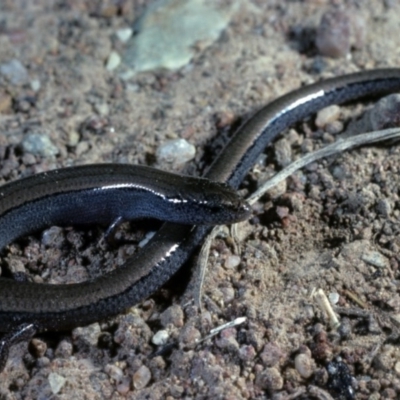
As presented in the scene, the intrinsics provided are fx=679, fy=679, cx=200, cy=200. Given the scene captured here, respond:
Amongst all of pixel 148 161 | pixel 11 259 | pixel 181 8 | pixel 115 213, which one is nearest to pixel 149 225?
pixel 115 213

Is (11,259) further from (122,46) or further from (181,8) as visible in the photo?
(181,8)

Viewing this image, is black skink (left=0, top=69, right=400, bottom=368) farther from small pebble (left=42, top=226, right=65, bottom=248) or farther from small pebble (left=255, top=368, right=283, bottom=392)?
small pebble (left=255, top=368, right=283, bottom=392)

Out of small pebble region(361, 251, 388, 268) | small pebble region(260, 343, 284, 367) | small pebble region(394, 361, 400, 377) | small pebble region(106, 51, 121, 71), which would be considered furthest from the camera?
small pebble region(106, 51, 121, 71)

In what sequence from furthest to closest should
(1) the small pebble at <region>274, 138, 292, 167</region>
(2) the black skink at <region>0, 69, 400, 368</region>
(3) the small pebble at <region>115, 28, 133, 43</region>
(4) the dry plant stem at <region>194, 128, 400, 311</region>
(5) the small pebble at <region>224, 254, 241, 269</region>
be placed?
(3) the small pebble at <region>115, 28, 133, 43</region> < (1) the small pebble at <region>274, 138, 292, 167</region> < (4) the dry plant stem at <region>194, 128, 400, 311</region> < (5) the small pebble at <region>224, 254, 241, 269</region> < (2) the black skink at <region>0, 69, 400, 368</region>

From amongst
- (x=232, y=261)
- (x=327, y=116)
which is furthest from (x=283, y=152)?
(x=232, y=261)

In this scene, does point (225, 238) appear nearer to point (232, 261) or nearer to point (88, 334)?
point (232, 261)

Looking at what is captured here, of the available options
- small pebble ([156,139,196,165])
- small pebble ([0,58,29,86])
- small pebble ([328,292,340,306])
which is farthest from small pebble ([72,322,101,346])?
small pebble ([0,58,29,86])
